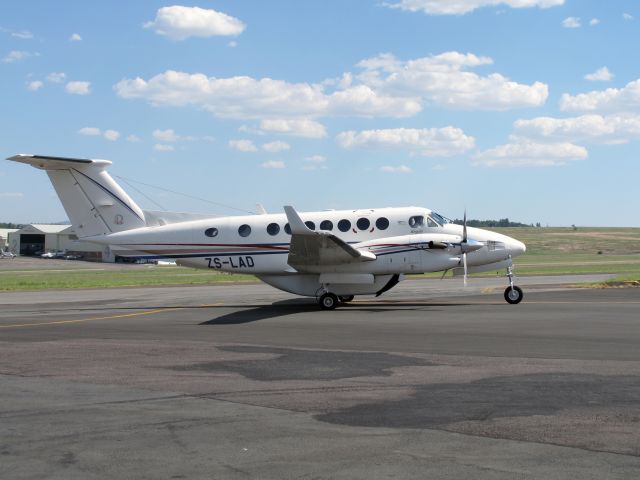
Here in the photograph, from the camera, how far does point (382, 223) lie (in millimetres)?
26047

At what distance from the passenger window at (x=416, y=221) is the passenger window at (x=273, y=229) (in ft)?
15.3

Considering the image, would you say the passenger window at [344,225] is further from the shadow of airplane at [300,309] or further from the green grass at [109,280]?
the green grass at [109,280]

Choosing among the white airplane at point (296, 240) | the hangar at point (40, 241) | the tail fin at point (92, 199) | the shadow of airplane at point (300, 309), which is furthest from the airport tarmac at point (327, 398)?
the hangar at point (40, 241)

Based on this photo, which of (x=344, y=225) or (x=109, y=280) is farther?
(x=109, y=280)

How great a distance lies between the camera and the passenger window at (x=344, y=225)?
86.7 ft

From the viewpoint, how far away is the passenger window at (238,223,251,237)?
27062mm

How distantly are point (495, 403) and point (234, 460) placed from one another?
385 cm

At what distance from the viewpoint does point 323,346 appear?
15.6 m

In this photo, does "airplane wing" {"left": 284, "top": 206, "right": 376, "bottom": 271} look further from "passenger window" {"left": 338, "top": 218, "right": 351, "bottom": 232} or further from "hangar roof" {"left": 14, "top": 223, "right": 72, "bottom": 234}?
"hangar roof" {"left": 14, "top": 223, "right": 72, "bottom": 234}

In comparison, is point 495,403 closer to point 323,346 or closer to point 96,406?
point 96,406

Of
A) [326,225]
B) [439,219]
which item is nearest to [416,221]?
[439,219]

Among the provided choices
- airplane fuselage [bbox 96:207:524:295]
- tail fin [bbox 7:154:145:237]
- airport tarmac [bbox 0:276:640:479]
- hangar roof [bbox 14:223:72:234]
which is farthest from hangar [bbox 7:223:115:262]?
airport tarmac [bbox 0:276:640:479]

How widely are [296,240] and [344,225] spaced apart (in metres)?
3.46

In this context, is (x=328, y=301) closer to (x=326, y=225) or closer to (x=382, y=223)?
(x=326, y=225)
